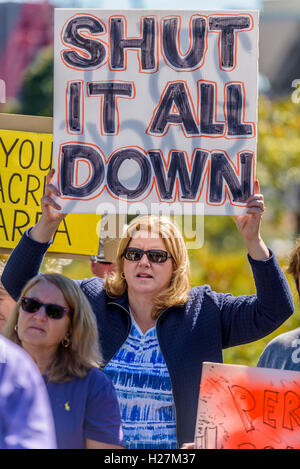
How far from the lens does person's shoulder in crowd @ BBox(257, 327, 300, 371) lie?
265 centimetres

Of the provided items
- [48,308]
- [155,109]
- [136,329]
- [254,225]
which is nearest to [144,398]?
[136,329]

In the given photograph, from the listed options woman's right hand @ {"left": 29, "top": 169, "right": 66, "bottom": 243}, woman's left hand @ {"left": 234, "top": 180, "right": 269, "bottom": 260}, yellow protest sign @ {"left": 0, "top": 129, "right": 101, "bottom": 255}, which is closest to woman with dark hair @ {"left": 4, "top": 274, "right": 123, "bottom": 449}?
woman's right hand @ {"left": 29, "top": 169, "right": 66, "bottom": 243}

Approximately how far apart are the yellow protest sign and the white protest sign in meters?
0.48

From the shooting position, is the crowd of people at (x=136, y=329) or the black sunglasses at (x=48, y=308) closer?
the crowd of people at (x=136, y=329)

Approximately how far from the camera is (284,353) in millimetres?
2686

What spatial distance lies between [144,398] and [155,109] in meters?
0.95

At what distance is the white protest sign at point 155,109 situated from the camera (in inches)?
106

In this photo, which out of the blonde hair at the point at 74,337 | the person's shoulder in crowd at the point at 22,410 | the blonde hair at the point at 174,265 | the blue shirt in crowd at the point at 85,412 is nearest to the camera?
the person's shoulder in crowd at the point at 22,410

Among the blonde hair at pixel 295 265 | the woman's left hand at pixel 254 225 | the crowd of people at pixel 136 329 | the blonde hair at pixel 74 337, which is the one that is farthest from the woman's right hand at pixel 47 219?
the blonde hair at pixel 295 265

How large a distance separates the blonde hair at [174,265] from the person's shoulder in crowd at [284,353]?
1.10 feet

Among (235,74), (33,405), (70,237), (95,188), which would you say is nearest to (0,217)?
(70,237)

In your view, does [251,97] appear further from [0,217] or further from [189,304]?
[0,217]

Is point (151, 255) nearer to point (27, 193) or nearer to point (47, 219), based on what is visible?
point (47, 219)

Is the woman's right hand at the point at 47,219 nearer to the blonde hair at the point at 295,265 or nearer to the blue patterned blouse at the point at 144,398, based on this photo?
the blue patterned blouse at the point at 144,398
